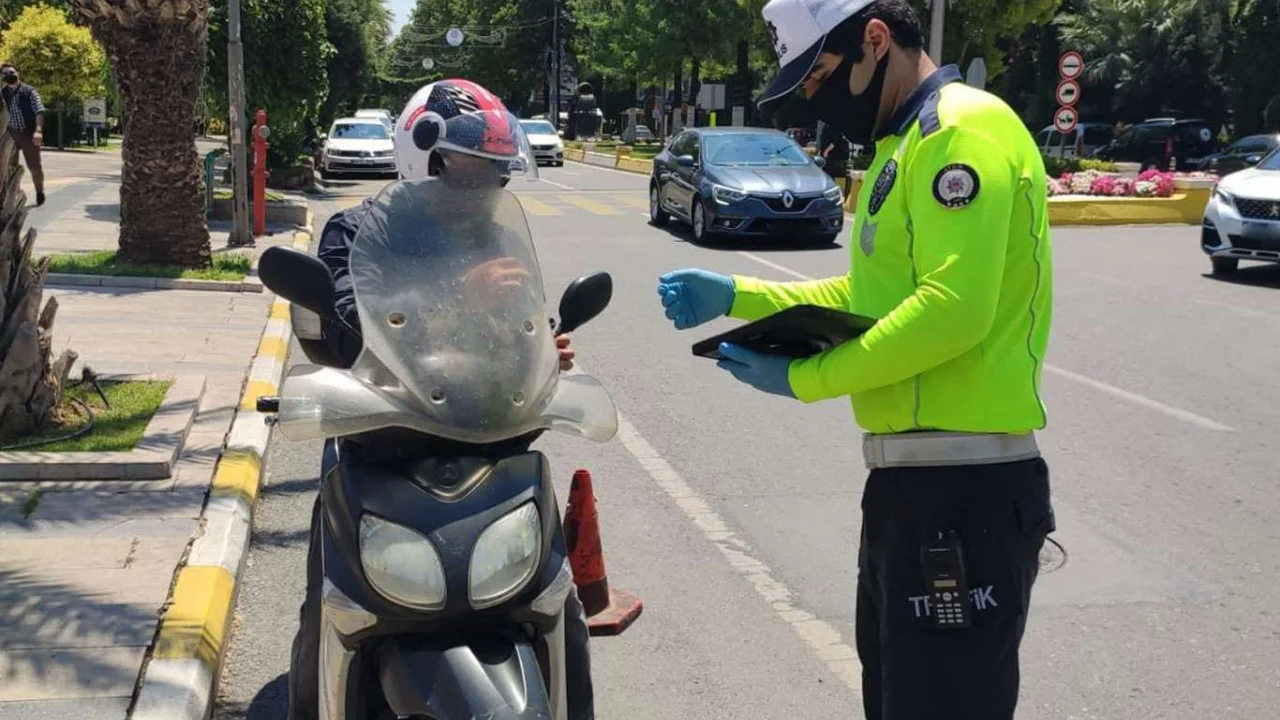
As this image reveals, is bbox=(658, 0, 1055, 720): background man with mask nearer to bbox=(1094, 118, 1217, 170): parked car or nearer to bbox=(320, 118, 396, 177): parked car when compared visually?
bbox=(320, 118, 396, 177): parked car

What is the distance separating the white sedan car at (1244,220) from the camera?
13828 millimetres

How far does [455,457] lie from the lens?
2.90 metres

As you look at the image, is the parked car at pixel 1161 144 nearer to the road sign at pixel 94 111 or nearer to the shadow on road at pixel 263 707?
the road sign at pixel 94 111

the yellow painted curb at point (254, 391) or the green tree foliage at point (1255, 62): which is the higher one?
the green tree foliage at point (1255, 62)

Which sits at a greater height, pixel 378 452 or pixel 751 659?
pixel 378 452

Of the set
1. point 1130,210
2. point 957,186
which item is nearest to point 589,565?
point 957,186

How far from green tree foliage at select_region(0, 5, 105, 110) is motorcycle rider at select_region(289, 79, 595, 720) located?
105ft

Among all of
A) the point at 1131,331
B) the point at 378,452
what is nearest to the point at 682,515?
the point at 378,452

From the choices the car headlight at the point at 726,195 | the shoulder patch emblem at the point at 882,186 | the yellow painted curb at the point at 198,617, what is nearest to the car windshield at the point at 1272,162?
the car headlight at the point at 726,195

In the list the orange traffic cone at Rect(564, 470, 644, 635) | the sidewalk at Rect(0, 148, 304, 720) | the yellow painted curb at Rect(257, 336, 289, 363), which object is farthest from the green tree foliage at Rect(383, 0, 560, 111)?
the orange traffic cone at Rect(564, 470, 644, 635)

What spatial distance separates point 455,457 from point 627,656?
1.98 m

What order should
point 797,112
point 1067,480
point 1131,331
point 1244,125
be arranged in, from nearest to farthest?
point 797,112 → point 1067,480 → point 1131,331 → point 1244,125

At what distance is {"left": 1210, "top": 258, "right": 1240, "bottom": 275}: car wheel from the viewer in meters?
14.8

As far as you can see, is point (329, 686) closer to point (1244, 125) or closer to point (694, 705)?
point (694, 705)
